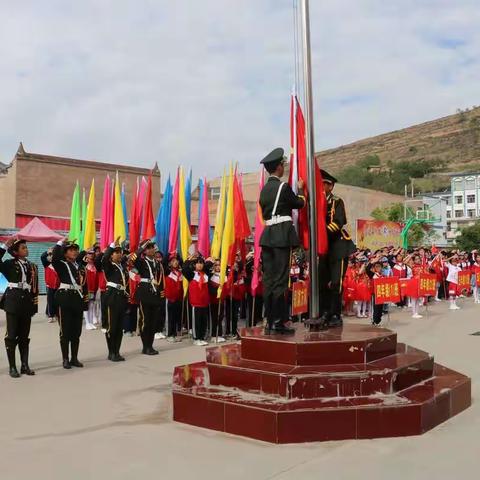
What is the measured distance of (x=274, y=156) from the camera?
562 centimetres

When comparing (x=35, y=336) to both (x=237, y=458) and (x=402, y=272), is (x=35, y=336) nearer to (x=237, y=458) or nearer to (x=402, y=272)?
(x=237, y=458)

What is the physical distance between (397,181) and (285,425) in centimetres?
10482

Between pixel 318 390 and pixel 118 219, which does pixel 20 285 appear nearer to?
pixel 318 390

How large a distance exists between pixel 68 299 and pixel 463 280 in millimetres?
11877

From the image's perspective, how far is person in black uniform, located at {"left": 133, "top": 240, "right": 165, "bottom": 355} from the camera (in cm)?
→ 848

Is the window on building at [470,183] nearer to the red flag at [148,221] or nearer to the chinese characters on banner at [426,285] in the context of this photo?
the chinese characters on banner at [426,285]

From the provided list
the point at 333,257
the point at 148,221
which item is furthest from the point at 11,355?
the point at 148,221

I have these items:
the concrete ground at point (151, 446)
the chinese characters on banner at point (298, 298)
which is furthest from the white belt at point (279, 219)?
the chinese characters on banner at point (298, 298)

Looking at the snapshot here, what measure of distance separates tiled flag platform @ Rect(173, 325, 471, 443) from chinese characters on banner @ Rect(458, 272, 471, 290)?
10863 millimetres

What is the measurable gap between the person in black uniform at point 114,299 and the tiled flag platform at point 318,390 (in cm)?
268

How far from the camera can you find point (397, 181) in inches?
4122

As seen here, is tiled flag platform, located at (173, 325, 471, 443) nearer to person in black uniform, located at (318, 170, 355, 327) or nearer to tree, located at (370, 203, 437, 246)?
person in black uniform, located at (318, 170, 355, 327)

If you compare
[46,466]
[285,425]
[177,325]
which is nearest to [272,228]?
[285,425]

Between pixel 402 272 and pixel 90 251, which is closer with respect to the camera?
pixel 90 251
